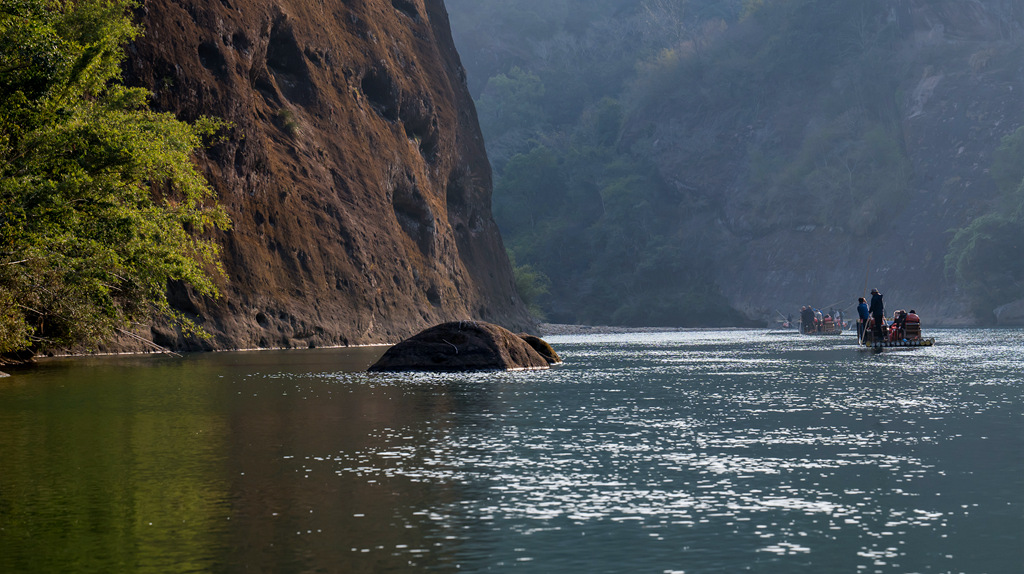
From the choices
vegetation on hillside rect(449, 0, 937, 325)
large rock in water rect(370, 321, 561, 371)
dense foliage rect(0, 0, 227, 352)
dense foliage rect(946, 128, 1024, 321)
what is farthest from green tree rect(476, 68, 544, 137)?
Result: large rock in water rect(370, 321, 561, 371)

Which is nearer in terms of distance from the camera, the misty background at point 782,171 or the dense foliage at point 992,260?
the dense foliage at point 992,260

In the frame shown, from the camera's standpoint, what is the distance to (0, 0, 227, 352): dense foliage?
2475 centimetres

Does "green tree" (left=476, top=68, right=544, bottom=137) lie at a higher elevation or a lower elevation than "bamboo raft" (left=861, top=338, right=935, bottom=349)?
higher

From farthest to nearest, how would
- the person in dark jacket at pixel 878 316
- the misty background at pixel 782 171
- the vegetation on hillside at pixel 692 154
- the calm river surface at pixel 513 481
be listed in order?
the vegetation on hillside at pixel 692 154, the misty background at pixel 782 171, the person in dark jacket at pixel 878 316, the calm river surface at pixel 513 481

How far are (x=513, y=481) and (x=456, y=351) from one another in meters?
20.0

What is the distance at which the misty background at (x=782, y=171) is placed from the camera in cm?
11525

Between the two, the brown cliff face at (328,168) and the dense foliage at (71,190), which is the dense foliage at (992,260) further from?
the dense foliage at (71,190)

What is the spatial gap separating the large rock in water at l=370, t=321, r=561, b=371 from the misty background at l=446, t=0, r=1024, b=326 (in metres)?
70.9

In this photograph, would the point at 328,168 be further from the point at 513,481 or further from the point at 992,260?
the point at 992,260

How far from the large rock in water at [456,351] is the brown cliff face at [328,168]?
16.6m

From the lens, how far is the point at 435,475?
11477 millimetres

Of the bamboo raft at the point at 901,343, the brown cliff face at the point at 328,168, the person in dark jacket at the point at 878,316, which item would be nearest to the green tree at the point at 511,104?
the brown cliff face at the point at 328,168

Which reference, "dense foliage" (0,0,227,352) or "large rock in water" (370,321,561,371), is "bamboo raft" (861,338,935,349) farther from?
"dense foliage" (0,0,227,352)

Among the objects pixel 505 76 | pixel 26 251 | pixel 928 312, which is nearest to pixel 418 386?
pixel 26 251
